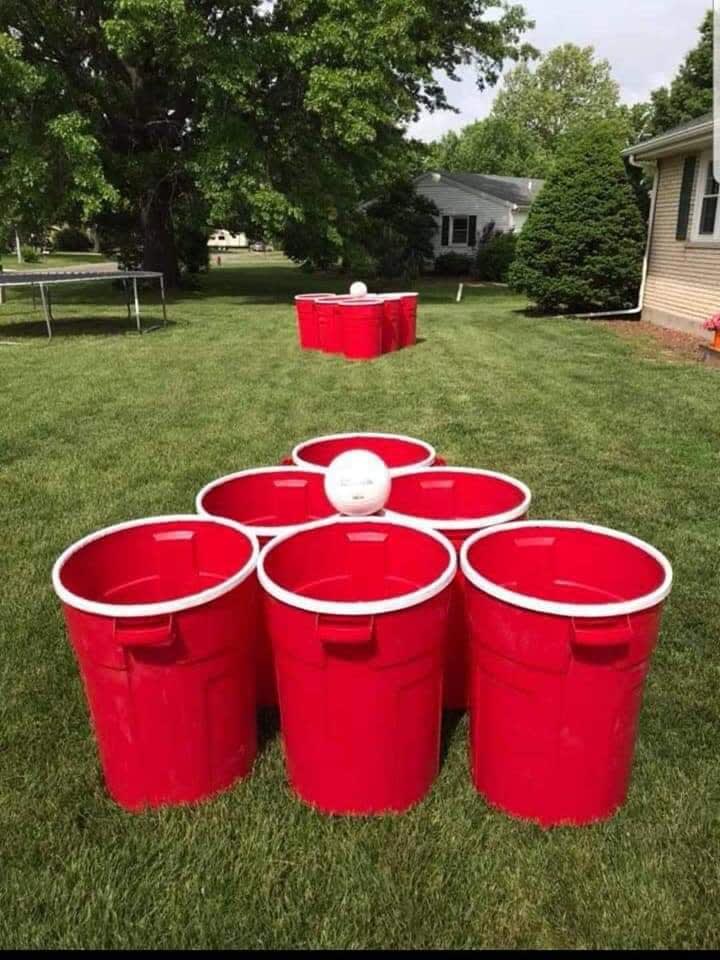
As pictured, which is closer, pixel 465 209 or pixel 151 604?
pixel 151 604

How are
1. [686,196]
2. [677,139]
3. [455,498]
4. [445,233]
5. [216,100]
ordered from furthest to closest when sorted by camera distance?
1. [445,233]
2. [216,100]
3. [686,196]
4. [677,139]
5. [455,498]

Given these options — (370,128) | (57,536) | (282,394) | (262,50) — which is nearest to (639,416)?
(282,394)

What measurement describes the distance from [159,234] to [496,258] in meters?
12.8

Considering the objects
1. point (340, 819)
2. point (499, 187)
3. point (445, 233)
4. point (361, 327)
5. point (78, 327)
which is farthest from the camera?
point (499, 187)

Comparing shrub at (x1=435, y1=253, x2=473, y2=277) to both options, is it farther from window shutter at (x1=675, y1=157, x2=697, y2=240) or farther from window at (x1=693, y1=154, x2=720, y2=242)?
window at (x1=693, y1=154, x2=720, y2=242)

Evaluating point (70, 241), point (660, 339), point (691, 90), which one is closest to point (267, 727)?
point (660, 339)

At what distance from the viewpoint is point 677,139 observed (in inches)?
508

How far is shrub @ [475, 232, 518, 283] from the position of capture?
28.1 meters

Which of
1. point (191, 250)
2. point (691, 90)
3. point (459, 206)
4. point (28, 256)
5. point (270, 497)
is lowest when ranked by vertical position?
point (270, 497)

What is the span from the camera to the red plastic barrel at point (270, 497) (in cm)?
309

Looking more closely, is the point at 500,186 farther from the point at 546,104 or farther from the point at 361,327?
the point at 546,104

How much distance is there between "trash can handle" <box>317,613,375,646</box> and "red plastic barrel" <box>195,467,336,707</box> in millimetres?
1033

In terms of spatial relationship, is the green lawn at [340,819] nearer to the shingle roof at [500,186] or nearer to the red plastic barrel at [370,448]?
the red plastic barrel at [370,448]

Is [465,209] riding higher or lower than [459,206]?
lower
